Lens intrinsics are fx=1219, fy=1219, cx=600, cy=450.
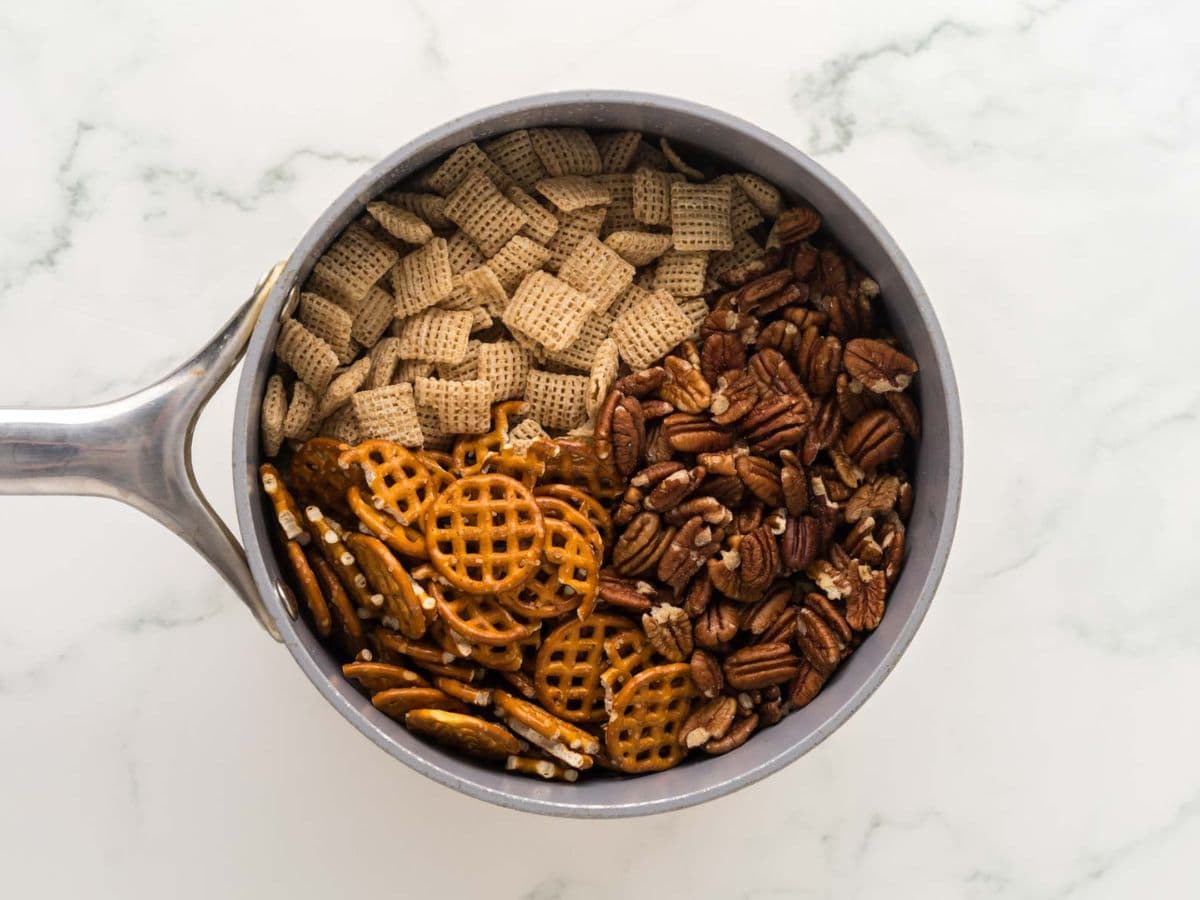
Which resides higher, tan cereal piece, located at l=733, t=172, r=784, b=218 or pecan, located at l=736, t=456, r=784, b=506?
tan cereal piece, located at l=733, t=172, r=784, b=218

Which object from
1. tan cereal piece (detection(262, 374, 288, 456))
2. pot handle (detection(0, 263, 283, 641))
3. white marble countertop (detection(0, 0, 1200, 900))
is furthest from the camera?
white marble countertop (detection(0, 0, 1200, 900))

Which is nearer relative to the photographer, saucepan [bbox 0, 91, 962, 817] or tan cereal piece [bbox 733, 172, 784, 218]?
saucepan [bbox 0, 91, 962, 817]

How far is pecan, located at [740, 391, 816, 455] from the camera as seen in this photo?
1.10m

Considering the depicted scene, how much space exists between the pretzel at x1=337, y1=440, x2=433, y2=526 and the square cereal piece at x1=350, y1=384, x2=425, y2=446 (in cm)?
1

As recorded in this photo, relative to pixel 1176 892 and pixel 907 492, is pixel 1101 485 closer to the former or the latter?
pixel 907 492

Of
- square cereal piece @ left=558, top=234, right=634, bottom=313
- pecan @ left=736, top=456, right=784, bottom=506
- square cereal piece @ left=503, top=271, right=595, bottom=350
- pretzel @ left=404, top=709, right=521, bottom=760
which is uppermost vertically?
square cereal piece @ left=558, top=234, right=634, bottom=313

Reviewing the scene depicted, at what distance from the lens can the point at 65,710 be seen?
1.28 meters

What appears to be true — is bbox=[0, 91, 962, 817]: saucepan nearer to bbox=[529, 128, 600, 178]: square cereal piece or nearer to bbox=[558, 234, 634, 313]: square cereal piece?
bbox=[529, 128, 600, 178]: square cereal piece

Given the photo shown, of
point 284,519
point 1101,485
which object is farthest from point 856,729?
point 284,519

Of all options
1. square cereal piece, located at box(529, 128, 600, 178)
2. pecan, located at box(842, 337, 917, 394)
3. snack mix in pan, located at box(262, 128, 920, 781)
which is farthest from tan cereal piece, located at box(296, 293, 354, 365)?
pecan, located at box(842, 337, 917, 394)

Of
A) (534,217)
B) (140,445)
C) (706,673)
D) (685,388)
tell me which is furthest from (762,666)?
(140,445)

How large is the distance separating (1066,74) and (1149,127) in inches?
4.2

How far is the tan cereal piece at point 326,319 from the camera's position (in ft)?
3.57

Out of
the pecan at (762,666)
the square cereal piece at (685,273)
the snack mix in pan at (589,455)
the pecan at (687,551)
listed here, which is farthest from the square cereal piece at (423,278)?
the pecan at (762,666)
